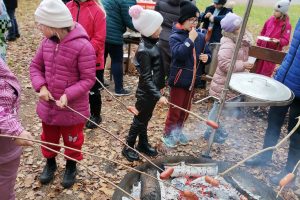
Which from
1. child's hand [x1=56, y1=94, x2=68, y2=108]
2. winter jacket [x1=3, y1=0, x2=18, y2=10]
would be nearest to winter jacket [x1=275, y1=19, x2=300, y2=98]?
child's hand [x1=56, y1=94, x2=68, y2=108]

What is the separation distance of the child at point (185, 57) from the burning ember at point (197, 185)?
1241 millimetres

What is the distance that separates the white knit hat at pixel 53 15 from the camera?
10.5 feet

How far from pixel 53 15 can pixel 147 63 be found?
1.33 meters

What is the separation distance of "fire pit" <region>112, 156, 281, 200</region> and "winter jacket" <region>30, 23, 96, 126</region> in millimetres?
981

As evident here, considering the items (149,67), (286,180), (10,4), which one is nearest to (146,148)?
(149,67)

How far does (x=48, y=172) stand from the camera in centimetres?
414

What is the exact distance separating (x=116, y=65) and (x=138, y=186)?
334 centimetres

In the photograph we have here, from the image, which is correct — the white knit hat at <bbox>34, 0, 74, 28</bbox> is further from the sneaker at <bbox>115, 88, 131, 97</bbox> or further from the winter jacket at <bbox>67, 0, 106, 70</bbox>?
the sneaker at <bbox>115, 88, 131, 97</bbox>

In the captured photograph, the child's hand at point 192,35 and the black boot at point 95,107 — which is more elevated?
the child's hand at point 192,35

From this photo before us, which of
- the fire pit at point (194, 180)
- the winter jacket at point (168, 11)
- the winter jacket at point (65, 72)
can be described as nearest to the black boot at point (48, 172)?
the winter jacket at point (65, 72)

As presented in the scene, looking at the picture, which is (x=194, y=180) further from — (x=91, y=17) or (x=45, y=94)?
(x=91, y=17)

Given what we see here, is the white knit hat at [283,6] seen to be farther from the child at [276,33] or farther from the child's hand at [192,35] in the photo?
the child's hand at [192,35]

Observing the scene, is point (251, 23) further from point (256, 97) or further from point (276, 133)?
point (256, 97)

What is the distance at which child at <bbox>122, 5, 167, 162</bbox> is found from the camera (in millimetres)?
3885
